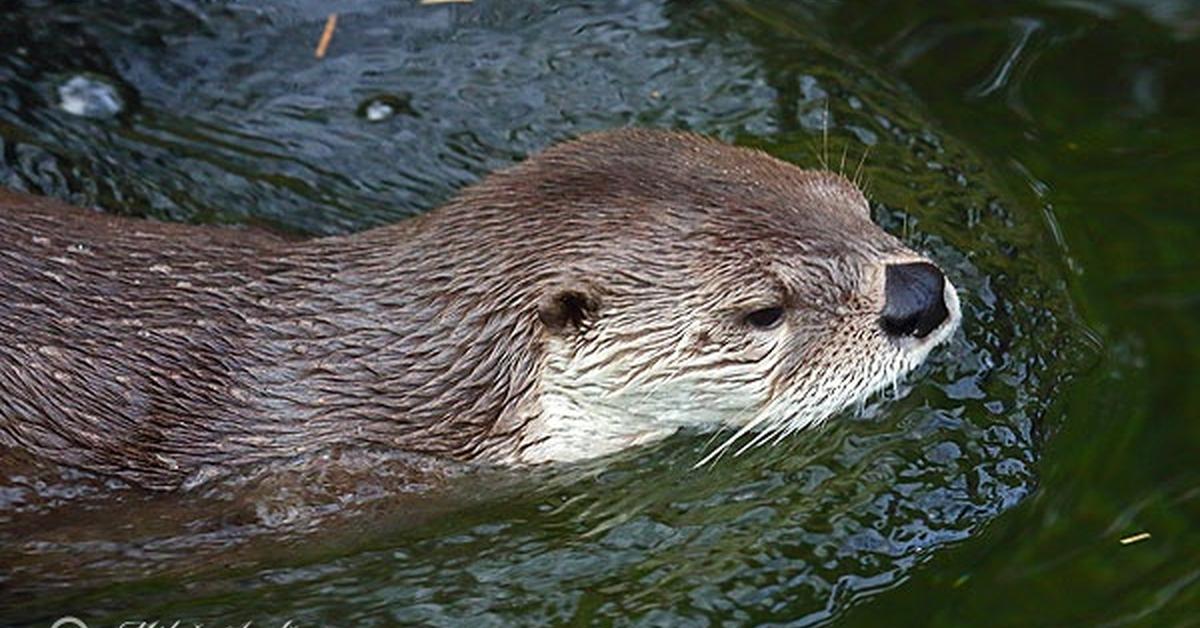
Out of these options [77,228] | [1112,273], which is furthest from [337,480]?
[1112,273]

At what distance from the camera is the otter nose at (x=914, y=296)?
3773mm

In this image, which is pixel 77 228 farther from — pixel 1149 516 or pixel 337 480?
pixel 1149 516

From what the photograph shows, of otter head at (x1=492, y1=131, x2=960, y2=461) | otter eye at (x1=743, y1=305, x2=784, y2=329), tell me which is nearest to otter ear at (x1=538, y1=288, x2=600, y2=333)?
otter head at (x1=492, y1=131, x2=960, y2=461)

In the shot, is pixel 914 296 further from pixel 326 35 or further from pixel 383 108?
pixel 326 35

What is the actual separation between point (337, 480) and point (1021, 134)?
7.55ft

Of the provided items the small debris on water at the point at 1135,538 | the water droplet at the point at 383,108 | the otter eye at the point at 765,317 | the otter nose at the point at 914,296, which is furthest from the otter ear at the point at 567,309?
the water droplet at the point at 383,108

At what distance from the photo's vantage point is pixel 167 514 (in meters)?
3.70

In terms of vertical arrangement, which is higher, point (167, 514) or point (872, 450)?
point (167, 514)

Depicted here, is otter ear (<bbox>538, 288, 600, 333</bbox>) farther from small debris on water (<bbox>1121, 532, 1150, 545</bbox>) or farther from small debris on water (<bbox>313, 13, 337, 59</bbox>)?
small debris on water (<bbox>313, 13, 337, 59</bbox>)

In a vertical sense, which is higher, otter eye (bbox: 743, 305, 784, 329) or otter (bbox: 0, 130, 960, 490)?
otter (bbox: 0, 130, 960, 490)

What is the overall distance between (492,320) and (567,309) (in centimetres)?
16

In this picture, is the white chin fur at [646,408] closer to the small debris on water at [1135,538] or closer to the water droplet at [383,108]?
the small debris on water at [1135,538]

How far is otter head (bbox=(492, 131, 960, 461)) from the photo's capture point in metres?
3.71

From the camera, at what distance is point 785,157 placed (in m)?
4.97
